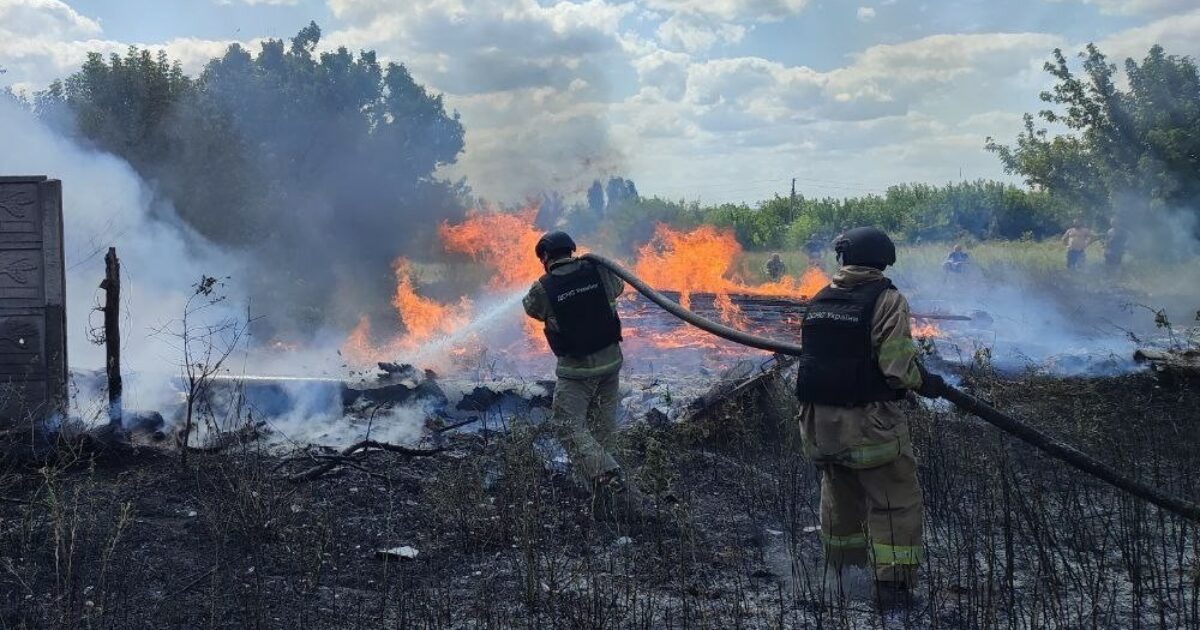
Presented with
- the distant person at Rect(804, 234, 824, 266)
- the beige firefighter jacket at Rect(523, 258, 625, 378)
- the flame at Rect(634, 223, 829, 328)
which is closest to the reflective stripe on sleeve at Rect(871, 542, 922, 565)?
the beige firefighter jacket at Rect(523, 258, 625, 378)

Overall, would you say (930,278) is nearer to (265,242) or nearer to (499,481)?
(265,242)

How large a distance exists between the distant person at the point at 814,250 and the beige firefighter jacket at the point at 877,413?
2070cm

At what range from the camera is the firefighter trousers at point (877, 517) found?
449 centimetres

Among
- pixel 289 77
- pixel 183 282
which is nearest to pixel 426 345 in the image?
pixel 183 282

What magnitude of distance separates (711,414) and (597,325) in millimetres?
2109

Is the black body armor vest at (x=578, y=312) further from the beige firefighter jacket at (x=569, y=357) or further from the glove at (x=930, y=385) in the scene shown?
the glove at (x=930, y=385)

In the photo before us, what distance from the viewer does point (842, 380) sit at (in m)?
4.63

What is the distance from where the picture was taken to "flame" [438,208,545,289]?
1914 cm

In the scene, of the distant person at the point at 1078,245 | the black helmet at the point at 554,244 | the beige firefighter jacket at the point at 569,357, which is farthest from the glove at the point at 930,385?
the distant person at the point at 1078,245

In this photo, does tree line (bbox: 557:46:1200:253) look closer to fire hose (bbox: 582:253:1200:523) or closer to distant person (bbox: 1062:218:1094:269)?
distant person (bbox: 1062:218:1094:269)

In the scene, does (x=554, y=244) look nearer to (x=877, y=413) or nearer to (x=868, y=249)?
(x=868, y=249)

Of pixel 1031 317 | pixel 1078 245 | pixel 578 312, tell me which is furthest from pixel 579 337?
pixel 1078 245

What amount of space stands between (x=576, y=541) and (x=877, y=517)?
184 centimetres

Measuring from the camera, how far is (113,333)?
750 centimetres
